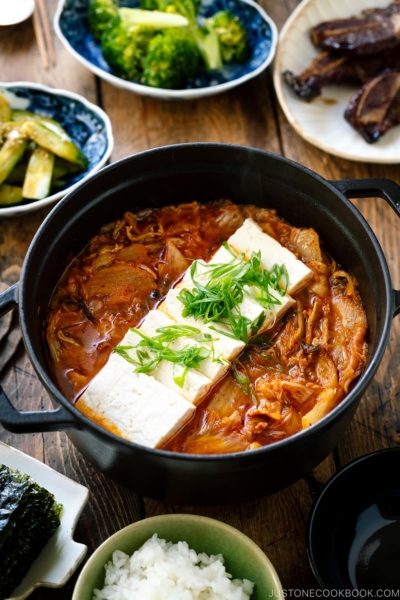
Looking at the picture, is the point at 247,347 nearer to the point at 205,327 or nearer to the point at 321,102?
the point at 205,327

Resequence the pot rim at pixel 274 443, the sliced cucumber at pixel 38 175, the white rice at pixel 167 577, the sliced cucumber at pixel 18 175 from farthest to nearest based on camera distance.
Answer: the sliced cucumber at pixel 18 175, the sliced cucumber at pixel 38 175, the white rice at pixel 167 577, the pot rim at pixel 274 443

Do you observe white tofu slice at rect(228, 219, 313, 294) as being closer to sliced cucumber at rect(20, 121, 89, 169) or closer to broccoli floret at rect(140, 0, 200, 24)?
sliced cucumber at rect(20, 121, 89, 169)

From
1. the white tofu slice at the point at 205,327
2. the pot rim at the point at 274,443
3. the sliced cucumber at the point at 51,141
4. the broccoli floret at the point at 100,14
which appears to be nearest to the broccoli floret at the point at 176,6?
the broccoli floret at the point at 100,14

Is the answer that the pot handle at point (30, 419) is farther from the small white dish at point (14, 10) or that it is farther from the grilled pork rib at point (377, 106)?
the small white dish at point (14, 10)

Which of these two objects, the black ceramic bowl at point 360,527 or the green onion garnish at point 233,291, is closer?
the black ceramic bowl at point 360,527

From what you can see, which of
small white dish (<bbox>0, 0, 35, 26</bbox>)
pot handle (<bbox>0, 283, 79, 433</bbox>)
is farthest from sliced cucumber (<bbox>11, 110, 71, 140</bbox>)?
pot handle (<bbox>0, 283, 79, 433</bbox>)

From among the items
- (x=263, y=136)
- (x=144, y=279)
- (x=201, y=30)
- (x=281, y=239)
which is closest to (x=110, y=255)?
(x=144, y=279)

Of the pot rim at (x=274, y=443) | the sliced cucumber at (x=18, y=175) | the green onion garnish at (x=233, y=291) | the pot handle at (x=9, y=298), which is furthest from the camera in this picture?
the sliced cucumber at (x=18, y=175)
